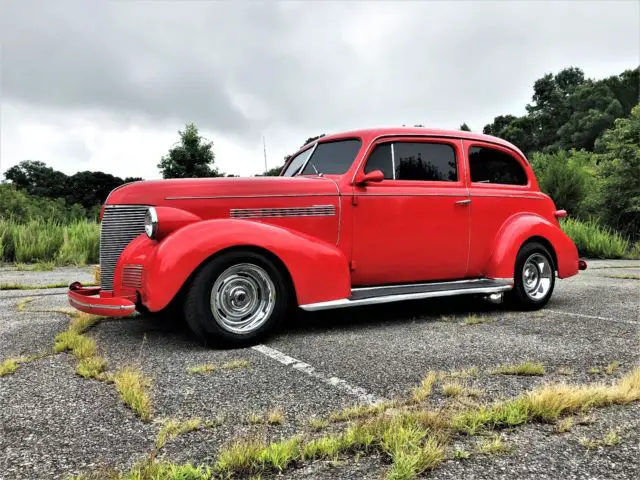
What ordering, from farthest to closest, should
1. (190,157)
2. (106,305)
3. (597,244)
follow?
(190,157) → (597,244) → (106,305)

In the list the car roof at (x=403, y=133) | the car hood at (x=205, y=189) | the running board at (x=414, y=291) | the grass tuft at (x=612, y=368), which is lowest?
the grass tuft at (x=612, y=368)

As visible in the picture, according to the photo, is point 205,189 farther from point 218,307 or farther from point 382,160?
point 382,160

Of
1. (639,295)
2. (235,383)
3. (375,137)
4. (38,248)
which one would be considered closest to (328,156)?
(375,137)

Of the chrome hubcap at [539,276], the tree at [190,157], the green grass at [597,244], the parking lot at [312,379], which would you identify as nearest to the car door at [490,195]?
the chrome hubcap at [539,276]

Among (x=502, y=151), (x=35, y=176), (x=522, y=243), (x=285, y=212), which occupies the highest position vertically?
(x=35, y=176)

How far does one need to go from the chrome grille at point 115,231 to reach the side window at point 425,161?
2349 mm

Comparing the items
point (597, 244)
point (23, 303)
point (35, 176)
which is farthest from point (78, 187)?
point (23, 303)

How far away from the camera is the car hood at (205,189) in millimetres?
3902

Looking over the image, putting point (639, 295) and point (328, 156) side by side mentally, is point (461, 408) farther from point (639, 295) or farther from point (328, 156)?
point (639, 295)

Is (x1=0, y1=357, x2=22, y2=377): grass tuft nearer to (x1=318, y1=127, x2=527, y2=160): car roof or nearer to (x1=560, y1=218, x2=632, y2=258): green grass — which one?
(x1=318, y1=127, x2=527, y2=160): car roof

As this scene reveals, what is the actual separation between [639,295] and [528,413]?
482 cm

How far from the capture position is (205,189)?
3951 millimetres

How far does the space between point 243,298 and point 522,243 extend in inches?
122

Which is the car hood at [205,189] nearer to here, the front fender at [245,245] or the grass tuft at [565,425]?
the front fender at [245,245]
